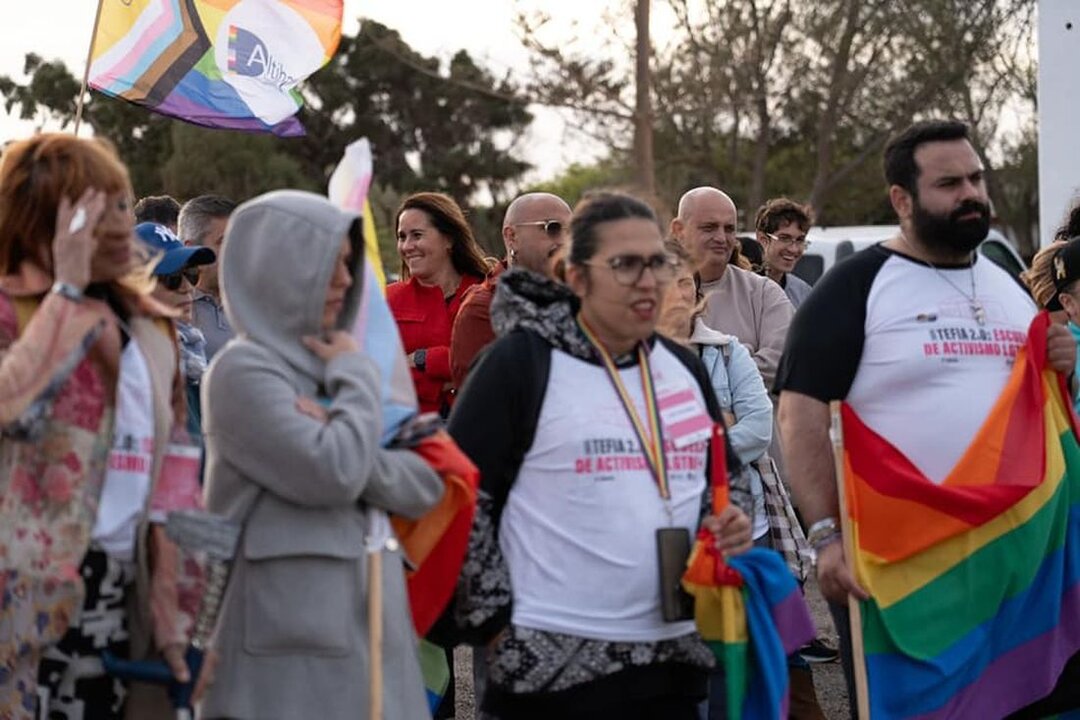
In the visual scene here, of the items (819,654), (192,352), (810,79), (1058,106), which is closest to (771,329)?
(819,654)

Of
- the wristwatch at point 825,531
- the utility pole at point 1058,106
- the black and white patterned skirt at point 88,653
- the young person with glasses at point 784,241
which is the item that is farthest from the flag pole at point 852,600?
the utility pole at point 1058,106

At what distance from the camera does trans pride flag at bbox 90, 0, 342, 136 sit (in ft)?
29.0

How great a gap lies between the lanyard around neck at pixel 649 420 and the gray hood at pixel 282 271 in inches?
30.2

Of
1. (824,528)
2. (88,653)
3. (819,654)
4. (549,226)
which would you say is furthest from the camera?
(819,654)

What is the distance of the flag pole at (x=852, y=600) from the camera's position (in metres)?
5.34

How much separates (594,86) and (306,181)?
26.3 metres

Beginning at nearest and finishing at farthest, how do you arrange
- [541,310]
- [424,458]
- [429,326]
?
[424,458] → [541,310] → [429,326]

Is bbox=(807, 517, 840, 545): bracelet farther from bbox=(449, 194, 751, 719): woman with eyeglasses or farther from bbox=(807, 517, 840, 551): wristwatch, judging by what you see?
bbox=(449, 194, 751, 719): woman with eyeglasses

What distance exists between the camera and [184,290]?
6.37 meters

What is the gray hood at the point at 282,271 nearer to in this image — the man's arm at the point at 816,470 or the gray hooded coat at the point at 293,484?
the gray hooded coat at the point at 293,484

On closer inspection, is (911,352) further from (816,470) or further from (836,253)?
(836,253)

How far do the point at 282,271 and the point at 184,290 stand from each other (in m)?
2.26

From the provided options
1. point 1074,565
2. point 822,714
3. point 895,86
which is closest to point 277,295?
point 1074,565

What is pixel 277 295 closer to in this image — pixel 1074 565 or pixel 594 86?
pixel 1074 565
